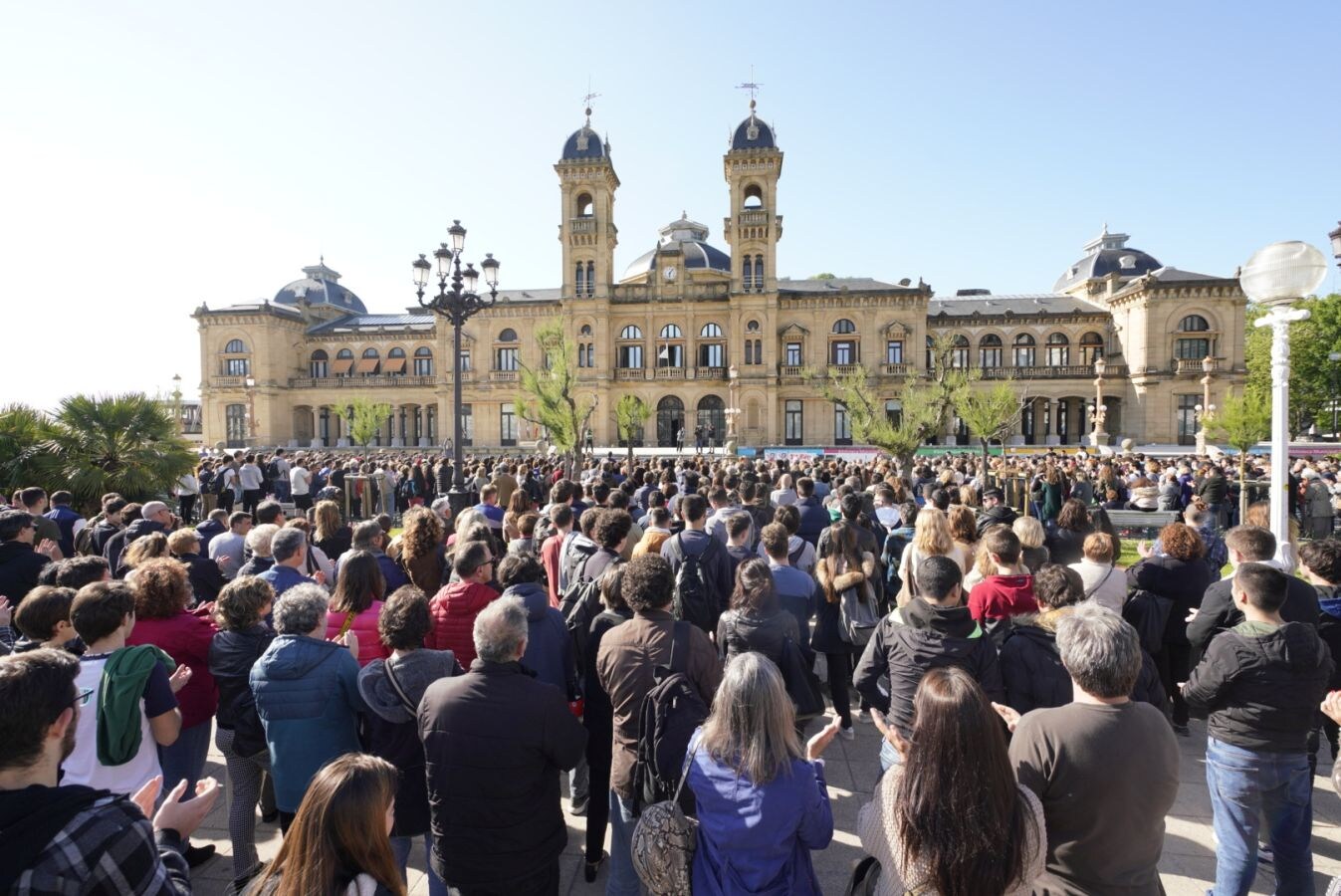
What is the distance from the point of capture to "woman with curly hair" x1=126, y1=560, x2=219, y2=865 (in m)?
3.90

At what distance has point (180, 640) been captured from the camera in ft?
12.8

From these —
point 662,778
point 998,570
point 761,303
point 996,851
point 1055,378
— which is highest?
point 761,303

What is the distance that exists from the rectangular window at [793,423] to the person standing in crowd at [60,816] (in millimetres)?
43788

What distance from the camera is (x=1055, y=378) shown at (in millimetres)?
45094

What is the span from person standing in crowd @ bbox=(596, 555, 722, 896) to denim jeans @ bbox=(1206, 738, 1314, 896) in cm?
265

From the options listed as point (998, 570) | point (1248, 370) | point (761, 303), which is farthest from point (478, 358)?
point (1248, 370)

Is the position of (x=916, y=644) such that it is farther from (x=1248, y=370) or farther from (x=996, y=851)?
(x=1248, y=370)

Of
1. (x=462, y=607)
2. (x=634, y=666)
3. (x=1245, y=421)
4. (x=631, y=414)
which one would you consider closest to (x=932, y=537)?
(x=634, y=666)

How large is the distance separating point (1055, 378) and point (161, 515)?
49.1 meters

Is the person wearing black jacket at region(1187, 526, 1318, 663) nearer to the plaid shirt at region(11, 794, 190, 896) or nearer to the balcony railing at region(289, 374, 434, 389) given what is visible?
the plaid shirt at region(11, 794, 190, 896)

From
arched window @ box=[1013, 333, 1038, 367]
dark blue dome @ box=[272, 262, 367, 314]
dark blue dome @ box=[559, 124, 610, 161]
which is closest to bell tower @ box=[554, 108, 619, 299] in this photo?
dark blue dome @ box=[559, 124, 610, 161]

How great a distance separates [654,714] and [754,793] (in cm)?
77

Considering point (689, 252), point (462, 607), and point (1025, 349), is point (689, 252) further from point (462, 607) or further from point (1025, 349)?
point (462, 607)

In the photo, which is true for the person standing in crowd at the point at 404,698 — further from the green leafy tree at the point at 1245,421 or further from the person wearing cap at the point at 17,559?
the green leafy tree at the point at 1245,421
